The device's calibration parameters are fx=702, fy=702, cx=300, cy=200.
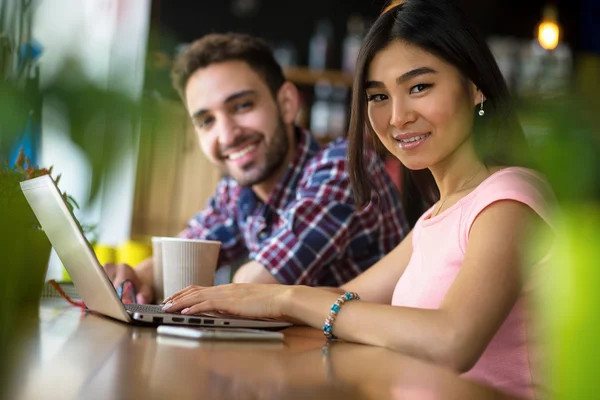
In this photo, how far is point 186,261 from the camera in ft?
4.03

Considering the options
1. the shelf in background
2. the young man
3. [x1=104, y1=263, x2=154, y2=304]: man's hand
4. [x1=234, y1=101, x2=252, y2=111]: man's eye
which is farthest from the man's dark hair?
the shelf in background

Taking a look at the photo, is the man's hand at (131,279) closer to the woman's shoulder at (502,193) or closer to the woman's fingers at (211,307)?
the woman's fingers at (211,307)

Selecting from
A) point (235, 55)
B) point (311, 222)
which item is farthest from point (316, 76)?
point (311, 222)

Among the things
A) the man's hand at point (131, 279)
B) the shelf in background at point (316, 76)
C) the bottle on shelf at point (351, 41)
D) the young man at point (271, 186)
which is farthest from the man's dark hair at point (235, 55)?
the bottle on shelf at point (351, 41)

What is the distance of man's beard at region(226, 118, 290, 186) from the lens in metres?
2.02

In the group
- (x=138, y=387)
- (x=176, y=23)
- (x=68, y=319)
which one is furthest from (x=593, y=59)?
(x=176, y=23)

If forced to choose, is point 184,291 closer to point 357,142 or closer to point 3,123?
point 357,142

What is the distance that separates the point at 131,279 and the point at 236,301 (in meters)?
0.57

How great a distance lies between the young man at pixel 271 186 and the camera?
5.56ft

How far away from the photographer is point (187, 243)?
122 cm

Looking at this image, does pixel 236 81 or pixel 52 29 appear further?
pixel 236 81

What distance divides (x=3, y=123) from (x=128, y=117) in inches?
1.3

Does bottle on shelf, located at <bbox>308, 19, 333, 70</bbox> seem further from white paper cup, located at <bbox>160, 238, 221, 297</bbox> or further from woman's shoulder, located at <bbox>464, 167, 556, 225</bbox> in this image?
woman's shoulder, located at <bbox>464, 167, 556, 225</bbox>

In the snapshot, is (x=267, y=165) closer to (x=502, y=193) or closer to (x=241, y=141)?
(x=241, y=141)
